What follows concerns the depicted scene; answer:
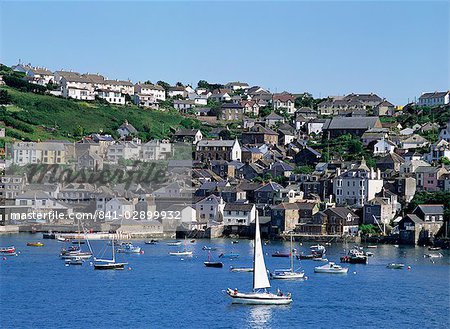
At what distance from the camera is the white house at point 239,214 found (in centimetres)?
5762

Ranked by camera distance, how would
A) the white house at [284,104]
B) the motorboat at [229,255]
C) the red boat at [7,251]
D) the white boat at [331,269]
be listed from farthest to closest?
1. the white house at [284,104]
2. the red boat at [7,251]
3. the motorboat at [229,255]
4. the white boat at [331,269]

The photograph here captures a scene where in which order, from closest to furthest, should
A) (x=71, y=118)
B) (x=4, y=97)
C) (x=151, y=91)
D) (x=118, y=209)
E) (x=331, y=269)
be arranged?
(x=331, y=269), (x=118, y=209), (x=71, y=118), (x=4, y=97), (x=151, y=91)

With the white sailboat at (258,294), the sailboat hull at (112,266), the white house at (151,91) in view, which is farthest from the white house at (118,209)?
the white house at (151,91)

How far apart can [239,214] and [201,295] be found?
24036 mm

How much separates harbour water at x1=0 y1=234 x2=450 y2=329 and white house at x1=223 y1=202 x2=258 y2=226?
10.4 m

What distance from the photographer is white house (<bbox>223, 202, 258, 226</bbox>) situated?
5762 cm

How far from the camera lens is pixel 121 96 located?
9075cm

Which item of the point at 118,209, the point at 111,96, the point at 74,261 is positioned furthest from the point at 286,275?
the point at 111,96

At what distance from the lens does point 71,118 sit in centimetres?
8012

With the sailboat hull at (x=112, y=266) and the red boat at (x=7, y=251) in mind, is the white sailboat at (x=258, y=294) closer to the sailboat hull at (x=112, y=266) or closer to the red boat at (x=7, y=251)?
the sailboat hull at (x=112, y=266)

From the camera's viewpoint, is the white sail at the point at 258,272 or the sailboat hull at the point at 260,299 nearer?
the sailboat hull at the point at 260,299

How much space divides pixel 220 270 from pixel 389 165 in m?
26.1

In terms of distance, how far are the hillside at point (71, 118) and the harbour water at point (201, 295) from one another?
29.1 m

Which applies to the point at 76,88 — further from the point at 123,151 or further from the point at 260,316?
the point at 260,316
